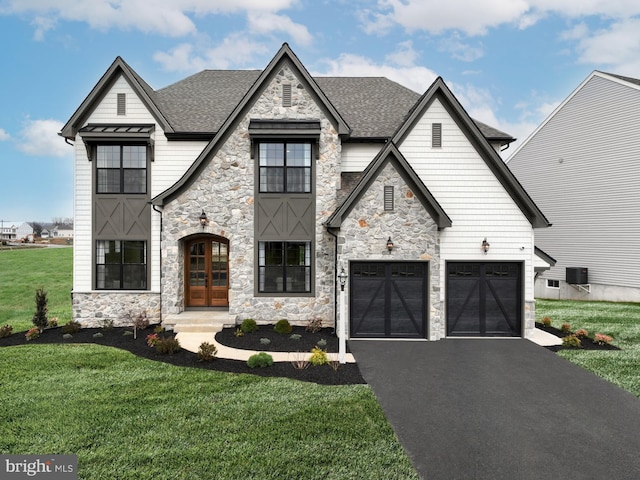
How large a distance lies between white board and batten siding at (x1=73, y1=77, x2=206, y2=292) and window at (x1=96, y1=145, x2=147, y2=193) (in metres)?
0.36

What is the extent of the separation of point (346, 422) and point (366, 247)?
582 cm

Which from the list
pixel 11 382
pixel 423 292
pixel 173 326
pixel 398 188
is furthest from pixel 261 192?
pixel 11 382

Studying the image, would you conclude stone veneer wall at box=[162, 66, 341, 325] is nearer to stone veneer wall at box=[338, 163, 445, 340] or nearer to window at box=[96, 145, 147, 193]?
stone veneer wall at box=[338, 163, 445, 340]

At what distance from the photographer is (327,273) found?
11977mm

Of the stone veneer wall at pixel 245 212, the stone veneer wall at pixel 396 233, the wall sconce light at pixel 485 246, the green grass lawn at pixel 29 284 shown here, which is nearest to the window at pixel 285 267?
the stone veneer wall at pixel 245 212

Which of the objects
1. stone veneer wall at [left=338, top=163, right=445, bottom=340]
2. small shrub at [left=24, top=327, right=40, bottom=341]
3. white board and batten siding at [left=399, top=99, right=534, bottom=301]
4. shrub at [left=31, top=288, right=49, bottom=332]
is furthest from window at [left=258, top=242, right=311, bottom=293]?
shrub at [left=31, top=288, right=49, bottom=332]

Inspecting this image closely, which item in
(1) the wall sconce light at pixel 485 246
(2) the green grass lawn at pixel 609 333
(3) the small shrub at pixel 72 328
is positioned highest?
(1) the wall sconce light at pixel 485 246

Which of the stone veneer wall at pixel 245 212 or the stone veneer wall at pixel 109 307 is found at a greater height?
the stone veneer wall at pixel 245 212

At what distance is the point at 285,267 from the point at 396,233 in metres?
4.21

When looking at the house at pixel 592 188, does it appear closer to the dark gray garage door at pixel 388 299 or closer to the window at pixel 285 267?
the dark gray garage door at pixel 388 299

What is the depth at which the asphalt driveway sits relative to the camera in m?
4.64

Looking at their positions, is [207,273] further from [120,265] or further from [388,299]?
[388,299]

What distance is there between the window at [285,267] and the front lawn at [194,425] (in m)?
4.74

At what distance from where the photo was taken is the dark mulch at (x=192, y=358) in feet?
24.6
